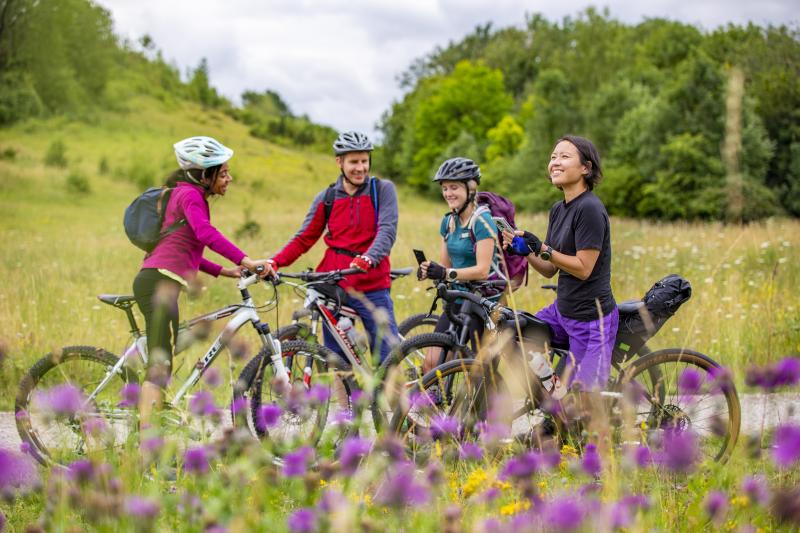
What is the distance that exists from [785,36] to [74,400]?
4408 centimetres

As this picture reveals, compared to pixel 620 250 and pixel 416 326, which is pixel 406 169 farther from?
pixel 416 326

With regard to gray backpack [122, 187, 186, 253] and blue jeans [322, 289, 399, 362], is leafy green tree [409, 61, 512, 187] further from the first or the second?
gray backpack [122, 187, 186, 253]

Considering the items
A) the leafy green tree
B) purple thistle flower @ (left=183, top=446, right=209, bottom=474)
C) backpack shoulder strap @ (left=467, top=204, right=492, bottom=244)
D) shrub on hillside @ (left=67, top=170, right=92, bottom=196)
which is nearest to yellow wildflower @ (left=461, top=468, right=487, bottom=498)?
purple thistle flower @ (left=183, top=446, right=209, bottom=474)

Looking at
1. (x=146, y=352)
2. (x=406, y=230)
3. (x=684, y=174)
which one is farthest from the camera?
(x=684, y=174)

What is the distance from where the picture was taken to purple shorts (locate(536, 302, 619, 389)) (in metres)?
3.95

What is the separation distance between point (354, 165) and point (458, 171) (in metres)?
0.69

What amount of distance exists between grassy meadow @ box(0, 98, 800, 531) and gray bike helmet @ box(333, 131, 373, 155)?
1.24 metres

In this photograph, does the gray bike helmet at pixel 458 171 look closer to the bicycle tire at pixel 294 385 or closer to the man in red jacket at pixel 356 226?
the man in red jacket at pixel 356 226

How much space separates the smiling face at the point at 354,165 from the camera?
16.4 ft

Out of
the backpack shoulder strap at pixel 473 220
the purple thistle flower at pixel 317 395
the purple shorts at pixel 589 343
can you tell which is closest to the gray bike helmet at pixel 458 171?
the backpack shoulder strap at pixel 473 220

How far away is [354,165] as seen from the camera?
5023mm

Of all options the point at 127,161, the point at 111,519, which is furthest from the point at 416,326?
the point at 127,161

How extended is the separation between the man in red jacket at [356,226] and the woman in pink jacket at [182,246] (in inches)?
25.9

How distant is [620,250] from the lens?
1244 cm
